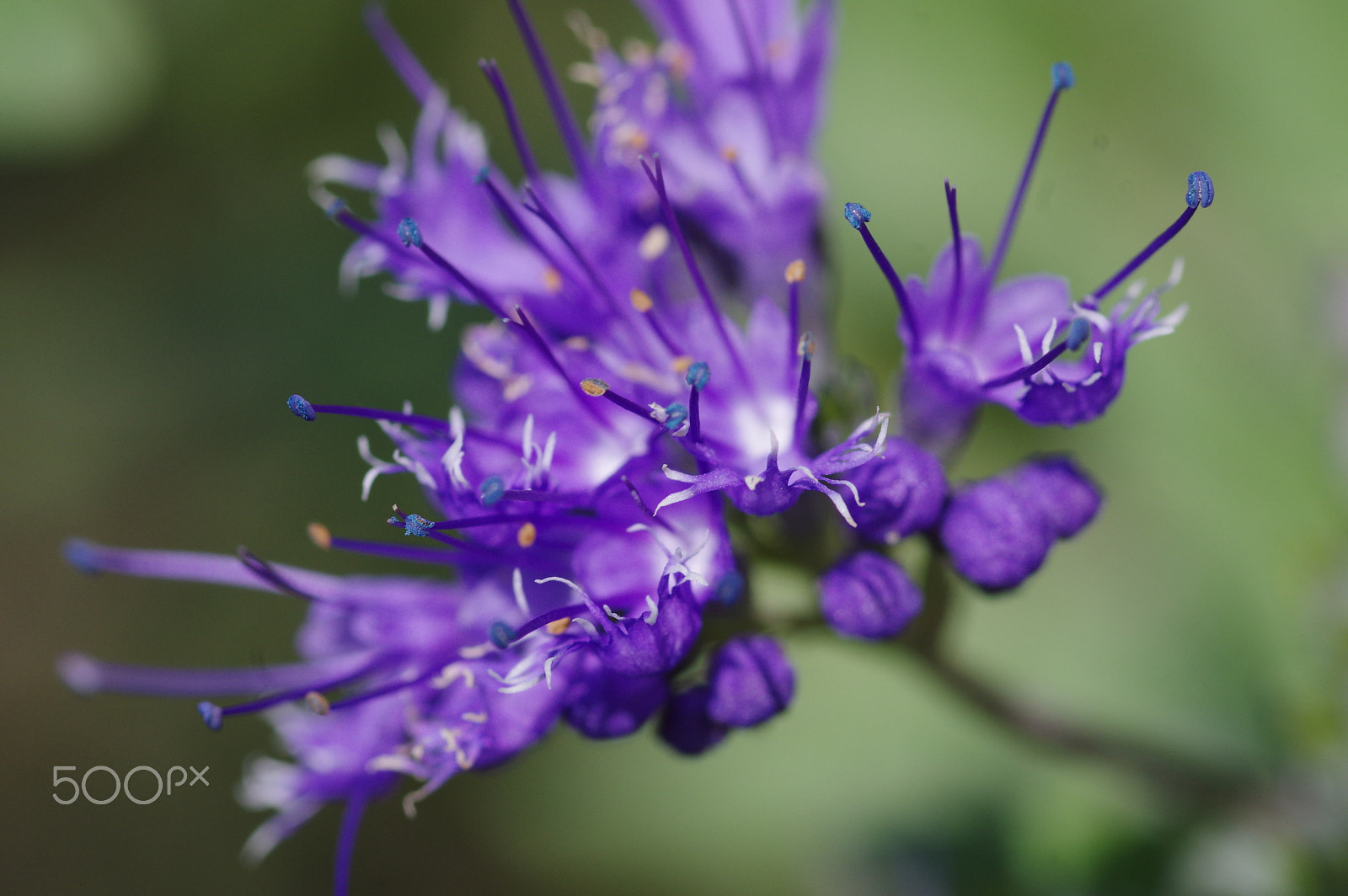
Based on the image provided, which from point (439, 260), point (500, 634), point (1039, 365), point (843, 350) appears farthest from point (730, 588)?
point (843, 350)

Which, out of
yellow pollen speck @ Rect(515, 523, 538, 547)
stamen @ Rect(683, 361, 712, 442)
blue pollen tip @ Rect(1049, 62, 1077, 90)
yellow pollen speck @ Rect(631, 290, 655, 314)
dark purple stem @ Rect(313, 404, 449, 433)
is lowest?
yellow pollen speck @ Rect(515, 523, 538, 547)

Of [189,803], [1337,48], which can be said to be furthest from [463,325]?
[1337,48]

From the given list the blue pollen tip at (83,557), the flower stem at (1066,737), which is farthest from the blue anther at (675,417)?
the blue pollen tip at (83,557)

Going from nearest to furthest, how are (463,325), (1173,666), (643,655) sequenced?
(643,655) < (1173,666) < (463,325)

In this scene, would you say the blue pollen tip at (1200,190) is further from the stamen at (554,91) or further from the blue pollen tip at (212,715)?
the blue pollen tip at (212,715)

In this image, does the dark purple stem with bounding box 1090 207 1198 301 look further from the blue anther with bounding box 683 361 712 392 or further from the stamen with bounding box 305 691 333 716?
the stamen with bounding box 305 691 333 716

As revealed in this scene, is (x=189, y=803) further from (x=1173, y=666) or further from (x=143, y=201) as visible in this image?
(x=1173, y=666)

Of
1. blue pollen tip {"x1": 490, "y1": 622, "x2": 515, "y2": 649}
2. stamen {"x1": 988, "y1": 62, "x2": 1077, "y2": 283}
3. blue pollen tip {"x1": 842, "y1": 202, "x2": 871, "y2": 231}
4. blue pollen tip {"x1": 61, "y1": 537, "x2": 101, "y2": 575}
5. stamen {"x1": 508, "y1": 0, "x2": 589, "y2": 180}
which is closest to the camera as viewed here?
blue pollen tip {"x1": 490, "y1": 622, "x2": 515, "y2": 649}

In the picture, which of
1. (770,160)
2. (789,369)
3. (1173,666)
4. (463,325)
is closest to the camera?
(789,369)

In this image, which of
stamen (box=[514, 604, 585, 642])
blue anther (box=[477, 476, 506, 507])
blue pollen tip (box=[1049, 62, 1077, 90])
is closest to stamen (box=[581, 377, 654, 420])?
blue anther (box=[477, 476, 506, 507])
